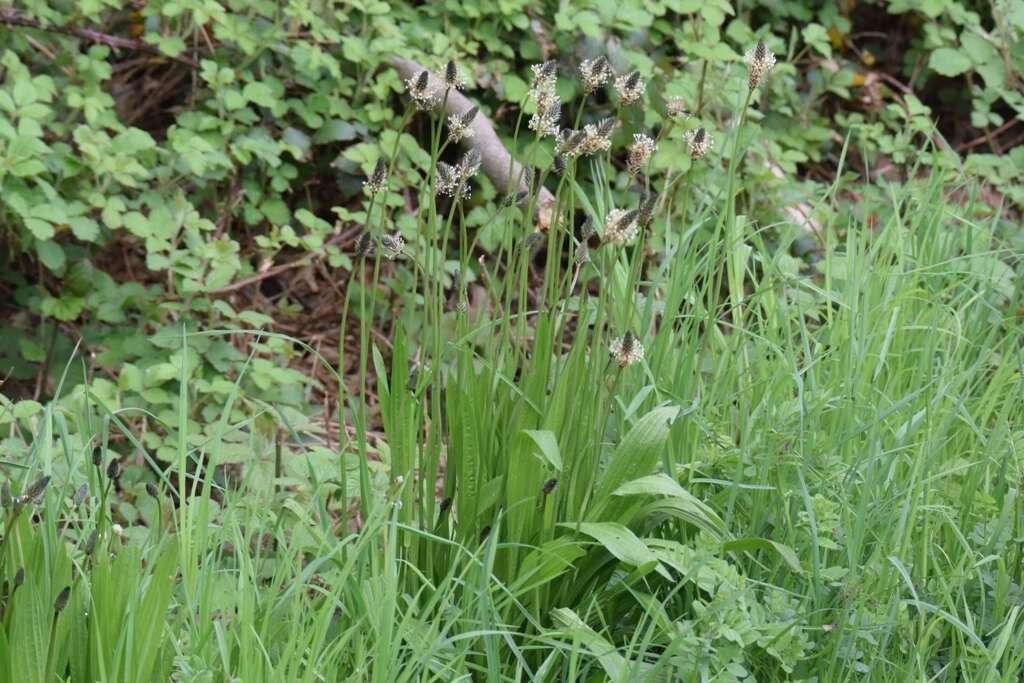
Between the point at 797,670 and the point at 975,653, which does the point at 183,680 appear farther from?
the point at 975,653

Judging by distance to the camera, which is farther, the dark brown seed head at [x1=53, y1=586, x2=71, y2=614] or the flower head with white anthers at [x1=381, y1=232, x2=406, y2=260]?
the flower head with white anthers at [x1=381, y1=232, x2=406, y2=260]

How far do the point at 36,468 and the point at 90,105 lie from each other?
5.64ft

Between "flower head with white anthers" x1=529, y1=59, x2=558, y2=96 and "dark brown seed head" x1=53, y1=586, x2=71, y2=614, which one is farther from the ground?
"flower head with white anthers" x1=529, y1=59, x2=558, y2=96

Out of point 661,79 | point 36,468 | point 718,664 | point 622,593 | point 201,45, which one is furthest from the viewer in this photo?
point 661,79

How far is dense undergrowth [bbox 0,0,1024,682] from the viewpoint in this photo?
1906 millimetres

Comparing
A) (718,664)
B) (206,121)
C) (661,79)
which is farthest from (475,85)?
(718,664)

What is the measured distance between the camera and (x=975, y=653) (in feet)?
6.54

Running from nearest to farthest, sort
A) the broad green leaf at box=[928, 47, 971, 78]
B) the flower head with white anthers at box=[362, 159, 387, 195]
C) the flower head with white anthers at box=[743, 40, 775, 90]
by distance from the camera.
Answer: the flower head with white anthers at box=[362, 159, 387, 195], the flower head with white anthers at box=[743, 40, 775, 90], the broad green leaf at box=[928, 47, 971, 78]

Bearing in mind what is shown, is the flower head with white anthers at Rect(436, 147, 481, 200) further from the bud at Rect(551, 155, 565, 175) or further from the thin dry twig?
the thin dry twig

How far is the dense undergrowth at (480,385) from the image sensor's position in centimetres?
191

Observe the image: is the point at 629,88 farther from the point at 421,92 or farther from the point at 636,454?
the point at 636,454

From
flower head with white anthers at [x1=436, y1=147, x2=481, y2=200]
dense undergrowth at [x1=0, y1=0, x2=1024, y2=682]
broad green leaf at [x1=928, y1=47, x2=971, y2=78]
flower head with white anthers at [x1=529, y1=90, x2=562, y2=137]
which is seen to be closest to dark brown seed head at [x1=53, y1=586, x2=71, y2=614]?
dense undergrowth at [x1=0, y1=0, x2=1024, y2=682]

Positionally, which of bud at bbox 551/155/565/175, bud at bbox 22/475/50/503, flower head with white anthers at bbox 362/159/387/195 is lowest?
bud at bbox 22/475/50/503

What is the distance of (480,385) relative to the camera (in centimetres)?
216
